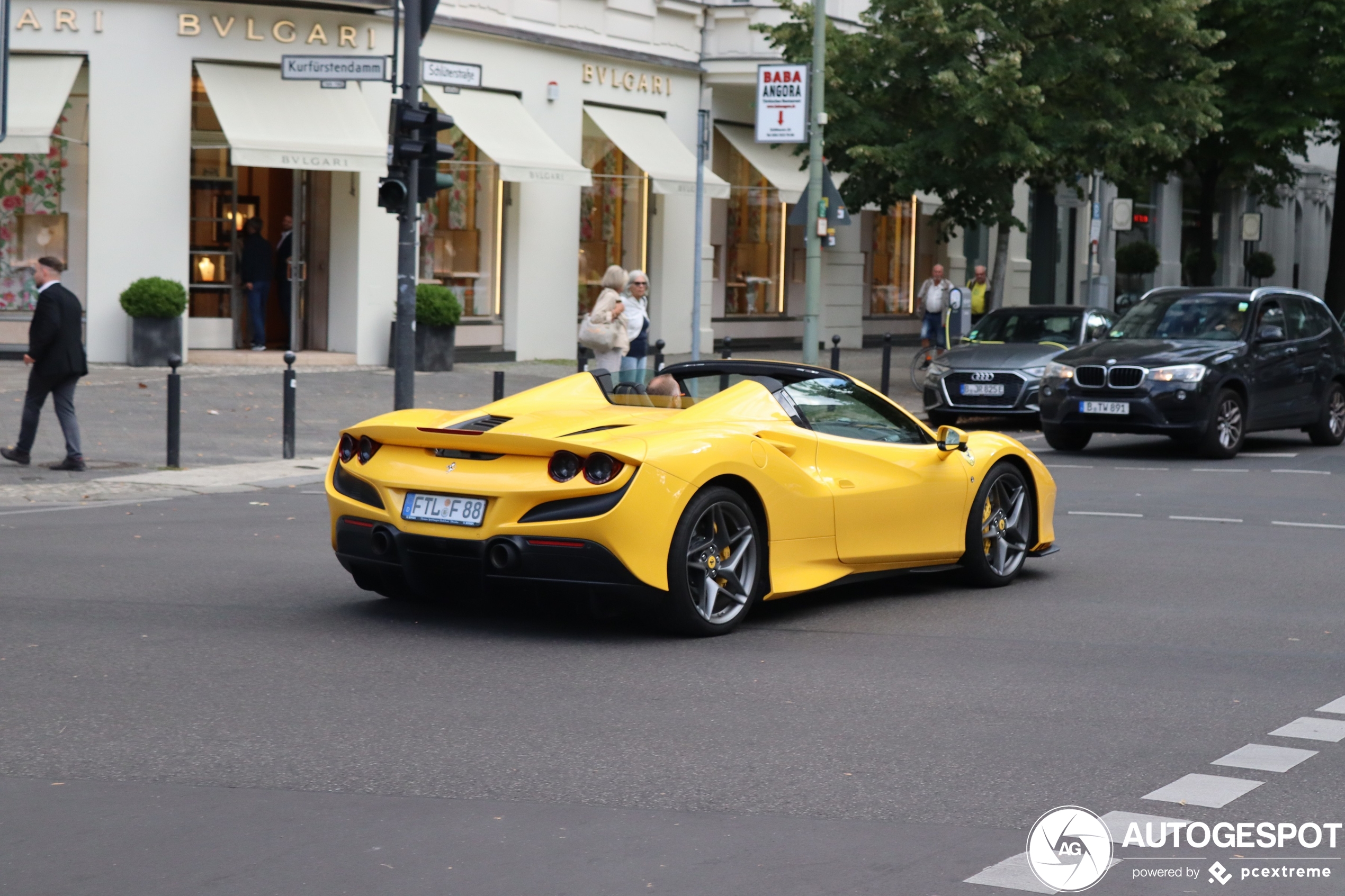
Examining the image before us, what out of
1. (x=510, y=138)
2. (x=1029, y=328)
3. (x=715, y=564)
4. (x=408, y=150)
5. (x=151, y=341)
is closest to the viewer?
(x=715, y=564)

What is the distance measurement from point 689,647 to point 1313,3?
89.6 ft

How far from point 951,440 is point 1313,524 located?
182 inches

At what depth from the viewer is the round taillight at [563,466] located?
8.02m

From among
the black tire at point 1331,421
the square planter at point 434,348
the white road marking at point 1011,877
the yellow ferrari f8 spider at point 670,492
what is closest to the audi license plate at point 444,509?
the yellow ferrari f8 spider at point 670,492

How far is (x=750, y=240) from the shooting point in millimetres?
34156

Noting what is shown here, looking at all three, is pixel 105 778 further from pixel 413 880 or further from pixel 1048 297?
pixel 1048 297

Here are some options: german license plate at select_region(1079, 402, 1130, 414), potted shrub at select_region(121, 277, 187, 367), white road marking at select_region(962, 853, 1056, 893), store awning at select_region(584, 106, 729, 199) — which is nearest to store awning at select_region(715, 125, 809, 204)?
store awning at select_region(584, 106, 729, 199)

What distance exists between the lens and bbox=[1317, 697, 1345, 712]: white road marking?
23.2ft

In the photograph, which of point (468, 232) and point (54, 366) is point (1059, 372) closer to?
point (54, 366)

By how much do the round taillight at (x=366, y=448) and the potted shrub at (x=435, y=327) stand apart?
17.2m

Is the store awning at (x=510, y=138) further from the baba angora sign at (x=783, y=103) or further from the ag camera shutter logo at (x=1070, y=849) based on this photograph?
the ag camera shutter logo at (x=1070, y=849)

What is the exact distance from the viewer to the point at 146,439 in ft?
57.2

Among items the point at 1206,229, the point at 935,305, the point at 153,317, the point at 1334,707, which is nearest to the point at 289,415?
the point at 153,317

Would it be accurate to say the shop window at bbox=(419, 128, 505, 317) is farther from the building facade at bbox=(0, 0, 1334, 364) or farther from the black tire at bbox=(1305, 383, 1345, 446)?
the black tire at bbox=(1305, 383, 1345, 446)
